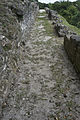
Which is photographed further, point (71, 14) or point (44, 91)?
point (71, 14)

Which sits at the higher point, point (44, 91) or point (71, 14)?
point (71, 14)

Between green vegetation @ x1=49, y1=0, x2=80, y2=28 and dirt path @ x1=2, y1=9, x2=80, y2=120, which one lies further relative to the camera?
green vegetation @ x1=49, y1=0, x2=80, y2=28

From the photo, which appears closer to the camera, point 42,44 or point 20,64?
point 20,64

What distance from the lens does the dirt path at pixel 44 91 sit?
10.6 ft

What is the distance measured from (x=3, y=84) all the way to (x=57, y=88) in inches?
76.1

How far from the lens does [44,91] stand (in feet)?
13.3

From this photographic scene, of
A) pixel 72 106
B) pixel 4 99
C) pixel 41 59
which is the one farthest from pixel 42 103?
pixel 41 59

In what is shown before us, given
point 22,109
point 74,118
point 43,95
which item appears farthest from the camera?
point 43,95

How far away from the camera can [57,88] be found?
4.14 m

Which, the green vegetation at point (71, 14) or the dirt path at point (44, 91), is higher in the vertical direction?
the green vegetation at point (71, 14)

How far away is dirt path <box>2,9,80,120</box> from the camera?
3.22 metres

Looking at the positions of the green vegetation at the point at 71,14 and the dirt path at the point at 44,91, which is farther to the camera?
the green vegetation at the point at 71,14

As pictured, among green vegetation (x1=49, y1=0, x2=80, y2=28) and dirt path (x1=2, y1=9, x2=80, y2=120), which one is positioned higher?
green vegetation (x1=49, y1=0, x2=80, y2=28)

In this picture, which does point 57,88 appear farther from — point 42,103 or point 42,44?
point 42,44
